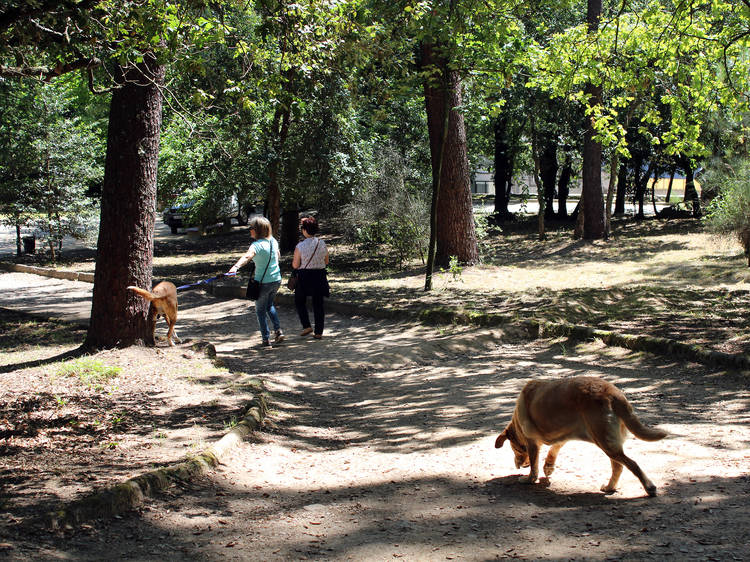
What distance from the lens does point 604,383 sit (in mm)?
4777

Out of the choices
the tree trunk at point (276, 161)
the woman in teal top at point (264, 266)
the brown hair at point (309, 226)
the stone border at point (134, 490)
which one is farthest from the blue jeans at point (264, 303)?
the tree trunk at point (276, 161)

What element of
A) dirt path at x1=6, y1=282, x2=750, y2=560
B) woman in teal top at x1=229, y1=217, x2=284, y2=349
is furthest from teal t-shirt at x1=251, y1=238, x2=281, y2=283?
dirt path at x1=6, y1=282, x2=750, y2=560

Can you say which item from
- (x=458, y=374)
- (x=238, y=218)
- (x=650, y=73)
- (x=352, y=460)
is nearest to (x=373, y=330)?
(x=458, y=374)

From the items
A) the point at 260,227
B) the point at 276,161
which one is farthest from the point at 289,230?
the point at 260,227

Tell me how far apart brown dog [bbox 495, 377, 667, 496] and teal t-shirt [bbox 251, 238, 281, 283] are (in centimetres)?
666

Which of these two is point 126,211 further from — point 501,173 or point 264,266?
point 501,173

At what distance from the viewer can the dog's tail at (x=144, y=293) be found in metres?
9.66

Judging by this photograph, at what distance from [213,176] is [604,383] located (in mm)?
16915

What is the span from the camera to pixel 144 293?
32.0 ft

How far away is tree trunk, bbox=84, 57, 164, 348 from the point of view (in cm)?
962

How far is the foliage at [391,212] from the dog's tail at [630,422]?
14.1m

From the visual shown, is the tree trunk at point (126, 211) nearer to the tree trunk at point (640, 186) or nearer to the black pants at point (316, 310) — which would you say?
the black pants at point (316, 310)

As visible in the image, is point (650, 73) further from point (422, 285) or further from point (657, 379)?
point (657, 379)

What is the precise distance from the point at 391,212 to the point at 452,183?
93.4 inches
